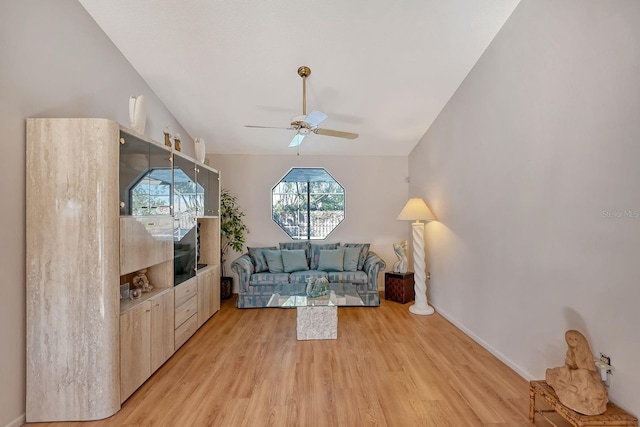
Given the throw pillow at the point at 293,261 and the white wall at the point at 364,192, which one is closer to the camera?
the throw pillow at the point at 293,261

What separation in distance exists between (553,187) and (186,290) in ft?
11.6

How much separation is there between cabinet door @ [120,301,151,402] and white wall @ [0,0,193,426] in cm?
58

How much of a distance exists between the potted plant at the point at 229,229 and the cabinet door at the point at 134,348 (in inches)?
93.8

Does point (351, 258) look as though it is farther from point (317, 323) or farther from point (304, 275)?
point (317, 323)

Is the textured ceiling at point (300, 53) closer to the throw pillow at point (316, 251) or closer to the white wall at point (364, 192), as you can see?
the white wall at point (364, 192)

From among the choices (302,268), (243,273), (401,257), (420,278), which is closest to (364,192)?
(401,257)

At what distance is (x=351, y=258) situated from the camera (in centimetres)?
490

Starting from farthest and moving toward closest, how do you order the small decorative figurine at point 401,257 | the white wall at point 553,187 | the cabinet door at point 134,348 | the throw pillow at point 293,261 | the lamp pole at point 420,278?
1. the throw pillow at point 293,261
2. the small decorative figurine at point 401,257
3. the lamp pole at point 420,278
4. the cabinet door at point 134,348
5. the white wall at point 553,187

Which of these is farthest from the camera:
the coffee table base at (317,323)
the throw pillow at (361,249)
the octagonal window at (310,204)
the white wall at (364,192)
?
the octagonal window at (310,204)

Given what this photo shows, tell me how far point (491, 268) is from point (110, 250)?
3.31 m

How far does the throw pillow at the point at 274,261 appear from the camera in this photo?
4.75 m

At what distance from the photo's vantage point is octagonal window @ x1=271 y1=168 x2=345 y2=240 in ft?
18.1

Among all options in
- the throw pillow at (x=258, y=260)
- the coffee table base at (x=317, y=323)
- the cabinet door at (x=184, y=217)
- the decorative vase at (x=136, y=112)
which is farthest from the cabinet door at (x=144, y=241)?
the throw pillow at (x=258, y=260)

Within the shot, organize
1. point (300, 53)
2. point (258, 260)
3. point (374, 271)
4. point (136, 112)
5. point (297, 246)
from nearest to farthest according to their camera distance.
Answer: point (136, 112) < point (300, 53) < point (374, 271) < point (258, 260) < point (297, 246)
